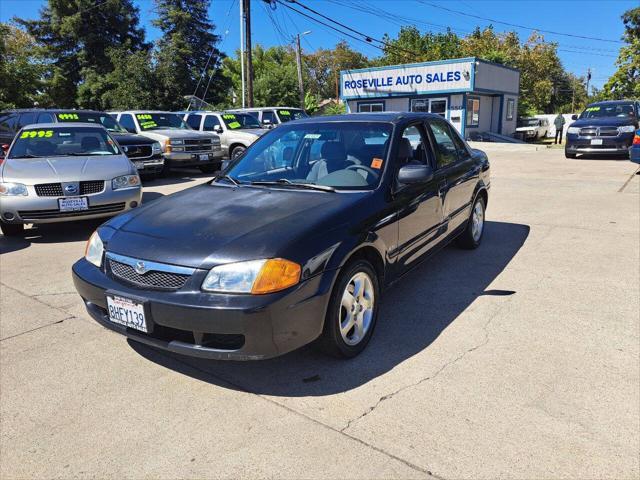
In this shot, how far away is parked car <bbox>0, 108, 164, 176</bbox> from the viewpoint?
10398mm

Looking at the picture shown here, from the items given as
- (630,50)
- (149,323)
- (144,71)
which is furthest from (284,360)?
(630,50)

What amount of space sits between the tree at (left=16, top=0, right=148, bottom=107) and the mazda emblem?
38305 mm

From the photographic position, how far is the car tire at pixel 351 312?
119 inches

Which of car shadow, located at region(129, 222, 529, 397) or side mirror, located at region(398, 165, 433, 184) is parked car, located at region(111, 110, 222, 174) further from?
side mirror, located at region(398, 165, 433, 184)

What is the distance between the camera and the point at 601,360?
3.26 metres

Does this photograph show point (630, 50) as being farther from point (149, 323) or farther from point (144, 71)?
point (149, 323)

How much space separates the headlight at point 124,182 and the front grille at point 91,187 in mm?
161

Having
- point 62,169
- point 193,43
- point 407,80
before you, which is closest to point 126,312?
point 62,169

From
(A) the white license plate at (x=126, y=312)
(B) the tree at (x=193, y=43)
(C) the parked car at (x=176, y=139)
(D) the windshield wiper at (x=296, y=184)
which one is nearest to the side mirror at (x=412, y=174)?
(D) the windshield wiper at (x=296, y=184)

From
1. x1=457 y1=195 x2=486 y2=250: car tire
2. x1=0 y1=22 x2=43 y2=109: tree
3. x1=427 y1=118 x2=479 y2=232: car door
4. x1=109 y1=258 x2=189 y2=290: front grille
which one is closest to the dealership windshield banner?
x1=0 y1=22 x2=43 y2=109: tree

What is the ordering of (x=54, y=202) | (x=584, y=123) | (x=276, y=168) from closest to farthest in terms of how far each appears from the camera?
(x=276, y=168)
(x=54, y=202)
(x=584, y=123)

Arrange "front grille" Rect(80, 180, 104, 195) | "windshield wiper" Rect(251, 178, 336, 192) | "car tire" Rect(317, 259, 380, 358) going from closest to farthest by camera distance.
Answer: "car tire" Rect(317, 259, 380, 358) < "windshield wiper" Rect(251, 178, 336, 192) < "front grille" Rect(80, 180, 104, 195)

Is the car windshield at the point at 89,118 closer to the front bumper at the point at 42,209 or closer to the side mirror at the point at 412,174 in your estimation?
the front bumper at the point at 42,209

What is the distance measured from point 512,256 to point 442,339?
2.51m
